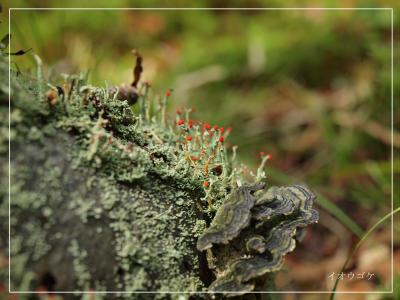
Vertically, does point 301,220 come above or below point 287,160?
below

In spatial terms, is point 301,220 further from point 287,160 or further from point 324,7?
point 324,7

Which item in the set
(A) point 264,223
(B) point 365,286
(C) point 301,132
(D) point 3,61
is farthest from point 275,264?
(C) point 301,132

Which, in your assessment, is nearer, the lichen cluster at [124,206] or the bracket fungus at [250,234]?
the lichen cluster at [124,206]

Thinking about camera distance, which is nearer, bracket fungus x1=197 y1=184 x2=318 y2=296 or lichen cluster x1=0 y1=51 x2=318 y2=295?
lichen cluster x1=0 y1=51 x2=318 y2=295

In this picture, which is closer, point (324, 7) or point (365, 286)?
point (365, 286)
